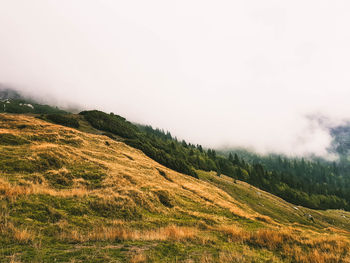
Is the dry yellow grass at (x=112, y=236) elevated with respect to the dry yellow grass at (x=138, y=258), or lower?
lower

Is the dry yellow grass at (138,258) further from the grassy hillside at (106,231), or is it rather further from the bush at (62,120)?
the bush at (62,120)

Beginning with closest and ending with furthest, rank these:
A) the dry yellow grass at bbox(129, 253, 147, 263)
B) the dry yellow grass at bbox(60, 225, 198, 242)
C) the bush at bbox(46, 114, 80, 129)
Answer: the dry yellow grass at bbox(129, 253, 147, 263) < the dry yellow grass at bbox(60, 225, 198, 242) < the bush at bbox(46, 114, 80, 129)

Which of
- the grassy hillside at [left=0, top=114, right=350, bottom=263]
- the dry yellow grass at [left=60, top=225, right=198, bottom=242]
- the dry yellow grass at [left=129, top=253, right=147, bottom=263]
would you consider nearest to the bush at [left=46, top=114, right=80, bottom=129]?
the grassy hillside at [left=0, top=114, right=350, bottom=263]

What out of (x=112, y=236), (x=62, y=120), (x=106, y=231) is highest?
(x=62, y=120)

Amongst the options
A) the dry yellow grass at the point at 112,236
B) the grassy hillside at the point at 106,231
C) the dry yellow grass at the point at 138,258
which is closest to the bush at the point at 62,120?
the grassy hillside at the point at 106,231

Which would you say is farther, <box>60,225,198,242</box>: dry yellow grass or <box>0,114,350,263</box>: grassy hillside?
<box>60,225,198,242</box>: dry yellow grass

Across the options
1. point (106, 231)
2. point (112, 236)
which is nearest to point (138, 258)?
point (112, 236)

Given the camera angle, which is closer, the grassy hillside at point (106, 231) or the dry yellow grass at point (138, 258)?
the dry yellow grass at point (138, 258)

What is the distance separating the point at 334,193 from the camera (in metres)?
154

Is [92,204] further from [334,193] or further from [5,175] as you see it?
[334,193]

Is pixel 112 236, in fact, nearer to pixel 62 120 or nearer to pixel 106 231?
pixel 106 231

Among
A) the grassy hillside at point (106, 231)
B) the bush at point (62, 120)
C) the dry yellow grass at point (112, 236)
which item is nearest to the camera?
the grassy hillside at point (106, 231)

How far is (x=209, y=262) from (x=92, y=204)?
32.2 ft

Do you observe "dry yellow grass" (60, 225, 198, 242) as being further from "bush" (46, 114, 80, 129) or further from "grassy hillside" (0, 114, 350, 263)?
"bush" (46, 114, 80, 129)
